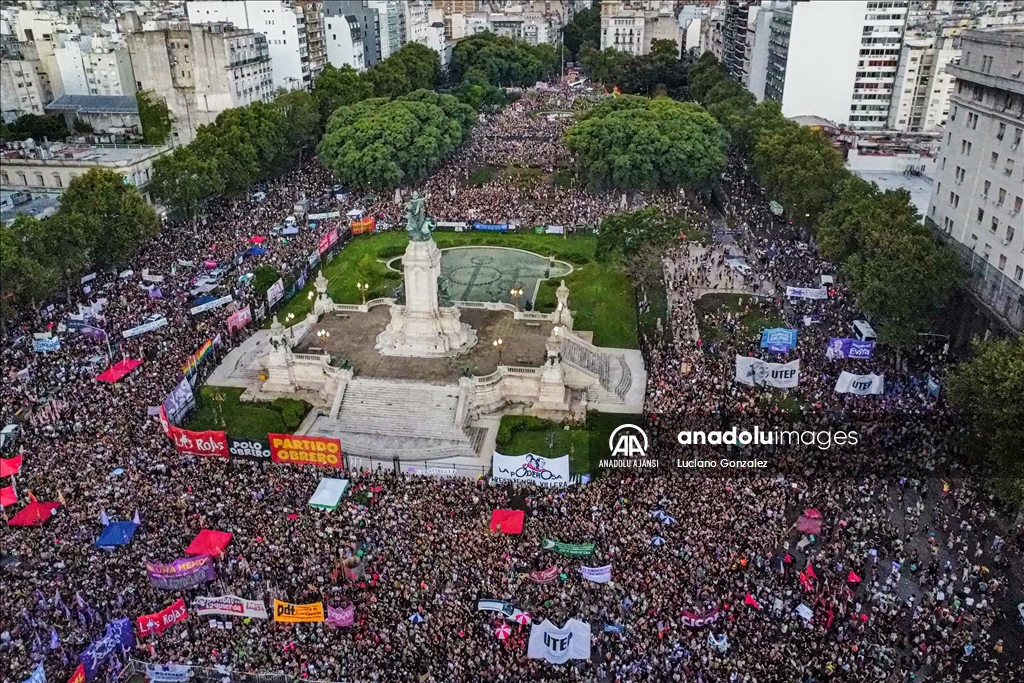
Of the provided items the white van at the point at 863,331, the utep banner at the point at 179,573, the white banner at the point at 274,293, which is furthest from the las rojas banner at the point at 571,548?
the white banner at the point at 274,293

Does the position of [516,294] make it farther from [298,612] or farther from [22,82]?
[22,82]

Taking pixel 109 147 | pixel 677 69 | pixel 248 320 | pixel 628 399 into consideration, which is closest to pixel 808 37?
pixel 677 69

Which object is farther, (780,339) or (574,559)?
(780,339)

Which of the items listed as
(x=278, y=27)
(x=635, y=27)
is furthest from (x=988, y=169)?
(x=635, y=27)

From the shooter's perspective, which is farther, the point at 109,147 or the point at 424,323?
the point at 109,147

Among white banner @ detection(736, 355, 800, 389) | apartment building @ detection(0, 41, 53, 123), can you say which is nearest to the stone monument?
white banner @ detection(736, 355, 800, 389)

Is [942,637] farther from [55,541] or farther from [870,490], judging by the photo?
[55,541]

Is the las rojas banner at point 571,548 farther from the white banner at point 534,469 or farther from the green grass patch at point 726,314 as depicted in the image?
the green grass patch at point 726,314
